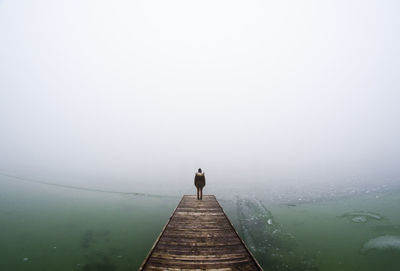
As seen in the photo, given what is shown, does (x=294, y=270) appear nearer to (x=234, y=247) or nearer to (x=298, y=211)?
(x=234, y=247)

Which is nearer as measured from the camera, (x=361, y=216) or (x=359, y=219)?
(x=359, y=219)

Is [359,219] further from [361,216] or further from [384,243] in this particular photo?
[384,243]

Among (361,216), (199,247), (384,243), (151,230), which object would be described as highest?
(361,216)

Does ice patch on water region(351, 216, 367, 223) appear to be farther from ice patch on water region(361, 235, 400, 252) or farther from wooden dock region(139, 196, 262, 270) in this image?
wooden dock region(139, 196, 262, 270)

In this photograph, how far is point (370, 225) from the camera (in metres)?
13.2

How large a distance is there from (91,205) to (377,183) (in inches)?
1354

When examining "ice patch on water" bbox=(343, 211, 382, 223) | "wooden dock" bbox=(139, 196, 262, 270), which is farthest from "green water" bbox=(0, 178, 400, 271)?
"wooden dock" bbox=(139, 196, 262, 270)

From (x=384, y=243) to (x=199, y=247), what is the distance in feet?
36.7

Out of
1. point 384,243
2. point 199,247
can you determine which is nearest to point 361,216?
point 384,243

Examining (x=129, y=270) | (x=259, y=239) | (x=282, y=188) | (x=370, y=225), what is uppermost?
(x=282, y=188)

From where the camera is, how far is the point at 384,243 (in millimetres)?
10797

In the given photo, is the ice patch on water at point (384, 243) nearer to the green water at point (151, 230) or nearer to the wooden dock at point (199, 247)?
the green water at point (151, 230)

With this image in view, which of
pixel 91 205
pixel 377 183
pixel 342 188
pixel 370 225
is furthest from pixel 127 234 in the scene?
pixel 377 183

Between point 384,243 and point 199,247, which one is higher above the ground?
point 199,247
